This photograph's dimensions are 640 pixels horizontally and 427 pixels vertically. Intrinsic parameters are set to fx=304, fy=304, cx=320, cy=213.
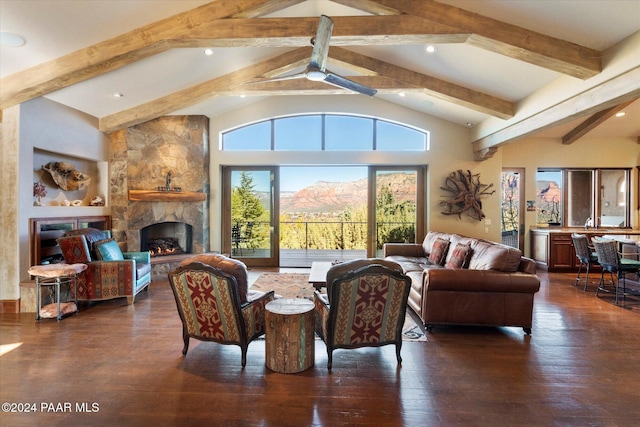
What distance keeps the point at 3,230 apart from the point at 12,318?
46.9 inches

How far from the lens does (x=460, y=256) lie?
169 inches

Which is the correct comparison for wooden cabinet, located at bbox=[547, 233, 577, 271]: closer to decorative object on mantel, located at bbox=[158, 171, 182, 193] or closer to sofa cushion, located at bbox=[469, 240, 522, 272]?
sofa cushion, located at bbox=[469, 240, 522, 272]

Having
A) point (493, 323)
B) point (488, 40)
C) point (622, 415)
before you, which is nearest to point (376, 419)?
point (622, 415)

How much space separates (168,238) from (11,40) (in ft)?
13.9

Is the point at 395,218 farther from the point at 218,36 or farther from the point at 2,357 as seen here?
the point at 2,357

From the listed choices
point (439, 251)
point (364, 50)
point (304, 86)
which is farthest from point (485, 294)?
point (304, 86)

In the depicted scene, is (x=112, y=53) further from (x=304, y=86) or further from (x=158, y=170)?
(x=158, y=170)

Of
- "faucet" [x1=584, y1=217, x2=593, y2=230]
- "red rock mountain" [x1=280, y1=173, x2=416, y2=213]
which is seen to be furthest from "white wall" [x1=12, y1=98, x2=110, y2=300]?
"faucet" [x1=584, y1=217, x2=593, y2=230]

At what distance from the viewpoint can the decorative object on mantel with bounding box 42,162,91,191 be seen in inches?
195

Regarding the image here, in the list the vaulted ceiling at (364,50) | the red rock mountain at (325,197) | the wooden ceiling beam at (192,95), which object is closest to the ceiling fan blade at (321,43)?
the vaulted ceiling at (364,50)

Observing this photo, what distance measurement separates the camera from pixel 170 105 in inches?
218

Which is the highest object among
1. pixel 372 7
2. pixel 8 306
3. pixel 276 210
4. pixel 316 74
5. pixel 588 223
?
pixel 372 7

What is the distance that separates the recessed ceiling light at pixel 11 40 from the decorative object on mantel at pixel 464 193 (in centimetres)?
717

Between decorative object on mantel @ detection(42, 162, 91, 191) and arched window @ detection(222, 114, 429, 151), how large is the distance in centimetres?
292
